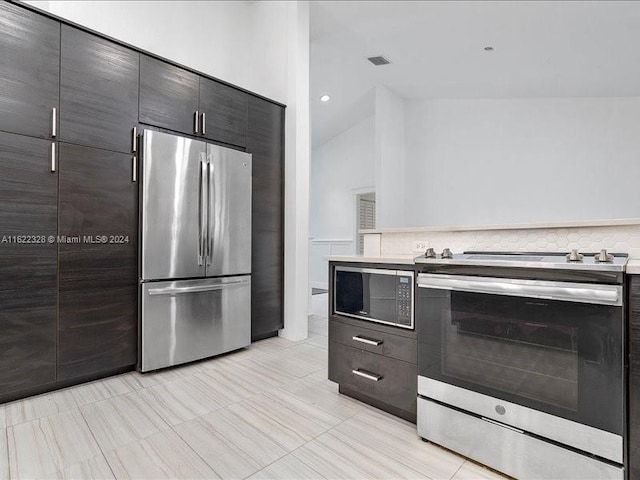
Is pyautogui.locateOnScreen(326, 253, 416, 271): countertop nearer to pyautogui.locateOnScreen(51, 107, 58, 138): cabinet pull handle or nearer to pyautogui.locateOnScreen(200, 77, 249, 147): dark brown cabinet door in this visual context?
pyautogui.locateOnScreen(200, 77, 249, 147): dark brown cabinet door

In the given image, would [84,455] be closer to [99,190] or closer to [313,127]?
[99,190]

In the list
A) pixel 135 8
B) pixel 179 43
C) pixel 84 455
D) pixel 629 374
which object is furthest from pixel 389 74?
pixel 84 455

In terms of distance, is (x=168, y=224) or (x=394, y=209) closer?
(x=168, y=224)

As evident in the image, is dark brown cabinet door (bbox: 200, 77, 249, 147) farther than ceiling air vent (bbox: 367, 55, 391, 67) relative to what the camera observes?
No

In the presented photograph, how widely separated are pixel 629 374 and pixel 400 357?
0.94 meters

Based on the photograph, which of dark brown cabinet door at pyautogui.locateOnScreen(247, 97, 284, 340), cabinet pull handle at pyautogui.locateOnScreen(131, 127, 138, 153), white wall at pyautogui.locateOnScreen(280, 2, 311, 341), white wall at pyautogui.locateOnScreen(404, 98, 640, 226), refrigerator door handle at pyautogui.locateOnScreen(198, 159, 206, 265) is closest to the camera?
cabinet pull handle at pyautogui.locateOnScreen(131, 127, 138, 153)

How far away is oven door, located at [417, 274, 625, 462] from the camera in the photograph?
46.5 inches

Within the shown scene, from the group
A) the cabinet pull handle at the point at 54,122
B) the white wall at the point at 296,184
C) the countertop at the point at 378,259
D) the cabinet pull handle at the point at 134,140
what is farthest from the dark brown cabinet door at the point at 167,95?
the countertop at the point at 378,259

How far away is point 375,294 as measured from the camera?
6.50 feet

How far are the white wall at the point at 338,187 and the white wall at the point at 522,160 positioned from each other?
105cm

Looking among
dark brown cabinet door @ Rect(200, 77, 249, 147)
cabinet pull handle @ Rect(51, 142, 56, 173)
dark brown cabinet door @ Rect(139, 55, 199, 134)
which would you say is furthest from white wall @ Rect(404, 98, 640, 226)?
cabinet pull handle @ Rect(51, 142, 56, 173)

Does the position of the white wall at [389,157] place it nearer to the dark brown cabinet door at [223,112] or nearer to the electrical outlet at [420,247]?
the dark brown cabinet door at [223,112]

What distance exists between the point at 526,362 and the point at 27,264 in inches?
106

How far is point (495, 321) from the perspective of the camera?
57.0 inches
